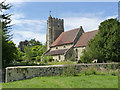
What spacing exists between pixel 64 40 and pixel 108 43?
23.7m

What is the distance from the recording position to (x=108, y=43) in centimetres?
1622

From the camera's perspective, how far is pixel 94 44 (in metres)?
17.6

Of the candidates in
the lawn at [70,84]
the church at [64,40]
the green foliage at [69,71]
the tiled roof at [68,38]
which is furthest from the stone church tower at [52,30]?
the lawn at [70,84]

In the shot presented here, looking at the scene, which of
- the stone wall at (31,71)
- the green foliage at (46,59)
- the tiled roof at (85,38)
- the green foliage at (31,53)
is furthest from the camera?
the green foliage at (31,53)

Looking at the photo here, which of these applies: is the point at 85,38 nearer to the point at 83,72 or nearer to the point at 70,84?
the point at 83,72

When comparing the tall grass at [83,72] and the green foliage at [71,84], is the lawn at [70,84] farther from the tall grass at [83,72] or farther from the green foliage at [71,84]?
the tall grass at [83,72]

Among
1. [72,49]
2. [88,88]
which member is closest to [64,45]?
[72,49]

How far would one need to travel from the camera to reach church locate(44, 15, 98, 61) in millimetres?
34500

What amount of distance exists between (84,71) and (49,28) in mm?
36047

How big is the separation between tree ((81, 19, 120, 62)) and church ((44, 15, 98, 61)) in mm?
14949

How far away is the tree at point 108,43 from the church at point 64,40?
14949mm

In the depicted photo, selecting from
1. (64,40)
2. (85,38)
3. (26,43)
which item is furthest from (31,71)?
(26,43)

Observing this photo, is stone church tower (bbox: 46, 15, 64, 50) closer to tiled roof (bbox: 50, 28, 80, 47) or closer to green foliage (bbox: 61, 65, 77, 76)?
tiled roof (bbox: 50, 28, 80, 47)

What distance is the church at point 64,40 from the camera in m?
34.5
